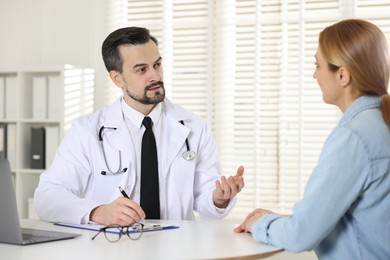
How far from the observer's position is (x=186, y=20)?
460 centimetres

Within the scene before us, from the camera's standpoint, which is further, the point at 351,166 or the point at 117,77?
the point at 117,77

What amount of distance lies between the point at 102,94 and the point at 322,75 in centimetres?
292

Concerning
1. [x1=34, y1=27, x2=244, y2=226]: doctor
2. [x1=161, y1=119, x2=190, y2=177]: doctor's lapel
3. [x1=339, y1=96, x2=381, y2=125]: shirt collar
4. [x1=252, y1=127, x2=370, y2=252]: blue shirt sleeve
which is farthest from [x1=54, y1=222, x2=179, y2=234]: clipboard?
[x1=339, y1=96, x2=381, y2=125]: shirt collar

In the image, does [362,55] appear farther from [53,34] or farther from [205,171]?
[53,34]

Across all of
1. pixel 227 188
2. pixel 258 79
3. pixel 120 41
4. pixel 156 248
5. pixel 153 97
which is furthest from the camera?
pixel 258 79

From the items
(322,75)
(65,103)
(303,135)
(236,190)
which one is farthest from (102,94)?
(322,75)

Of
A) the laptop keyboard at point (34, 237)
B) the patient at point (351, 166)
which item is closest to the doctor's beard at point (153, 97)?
the laptop keyboard at point (34, 237)

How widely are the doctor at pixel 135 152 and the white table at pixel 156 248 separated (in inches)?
18.0

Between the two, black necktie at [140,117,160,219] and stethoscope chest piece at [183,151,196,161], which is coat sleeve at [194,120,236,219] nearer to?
stethoscope chest piece at [183,151,196,161]

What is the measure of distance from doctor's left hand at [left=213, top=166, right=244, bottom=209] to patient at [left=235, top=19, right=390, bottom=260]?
1.67 feet

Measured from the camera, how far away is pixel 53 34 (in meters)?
4.80

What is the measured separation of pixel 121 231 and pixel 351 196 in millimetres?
767

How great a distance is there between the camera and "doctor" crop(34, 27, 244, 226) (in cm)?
281

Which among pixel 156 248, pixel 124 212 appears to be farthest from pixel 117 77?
pixel 156 248
